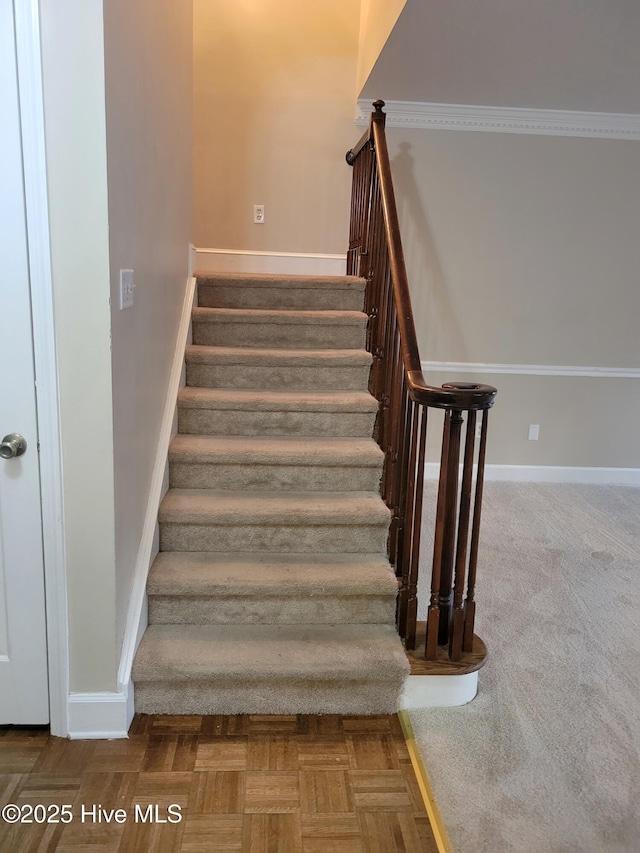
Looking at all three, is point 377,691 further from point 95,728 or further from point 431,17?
point 431,17

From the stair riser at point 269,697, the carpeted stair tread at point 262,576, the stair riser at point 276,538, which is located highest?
the stair riser at point 276,538

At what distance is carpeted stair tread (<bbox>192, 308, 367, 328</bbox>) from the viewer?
9.71 ft

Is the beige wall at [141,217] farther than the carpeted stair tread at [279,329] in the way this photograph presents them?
No

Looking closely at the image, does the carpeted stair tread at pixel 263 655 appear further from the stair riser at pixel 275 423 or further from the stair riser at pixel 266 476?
the stair riser at pixel 275 423

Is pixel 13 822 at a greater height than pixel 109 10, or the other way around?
pixel 109 10

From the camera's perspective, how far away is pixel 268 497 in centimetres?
238

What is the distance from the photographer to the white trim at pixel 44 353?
149cm

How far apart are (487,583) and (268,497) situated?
1162 millimetres

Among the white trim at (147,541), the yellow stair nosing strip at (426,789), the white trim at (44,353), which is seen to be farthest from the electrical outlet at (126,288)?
the yellow stair nosing strip at (426,789)

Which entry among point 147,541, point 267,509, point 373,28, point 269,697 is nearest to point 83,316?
point 147,541

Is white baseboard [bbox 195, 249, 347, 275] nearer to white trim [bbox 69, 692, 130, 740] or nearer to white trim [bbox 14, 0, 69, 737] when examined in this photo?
white trim [bbox 14, 0, 69, 737]

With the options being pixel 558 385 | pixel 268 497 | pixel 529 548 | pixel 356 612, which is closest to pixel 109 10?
pixel 268 497

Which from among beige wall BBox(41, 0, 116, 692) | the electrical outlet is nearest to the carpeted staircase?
beige wall BBox(41, 0, 116, 692)

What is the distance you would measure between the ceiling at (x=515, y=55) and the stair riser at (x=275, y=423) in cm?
176
